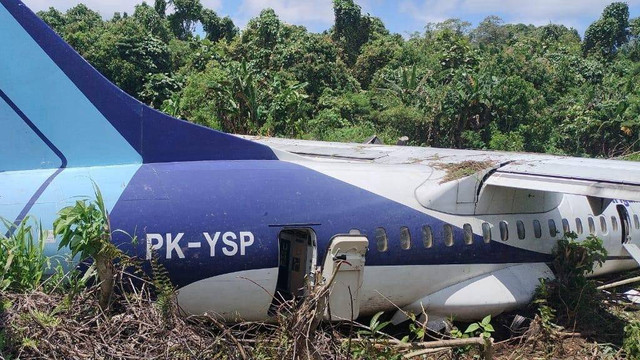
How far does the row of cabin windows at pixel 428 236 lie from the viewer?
393 inches

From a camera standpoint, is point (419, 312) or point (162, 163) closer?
point (162, 163)

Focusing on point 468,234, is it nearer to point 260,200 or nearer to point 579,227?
point 579,227

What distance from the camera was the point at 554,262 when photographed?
11906 millimetres

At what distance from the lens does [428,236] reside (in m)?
10.4

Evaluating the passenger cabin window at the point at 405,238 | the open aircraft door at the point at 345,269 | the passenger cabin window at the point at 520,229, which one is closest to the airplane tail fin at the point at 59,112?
the open aircraft door at the point at 345,269

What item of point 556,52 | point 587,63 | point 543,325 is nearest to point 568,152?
point 587,63

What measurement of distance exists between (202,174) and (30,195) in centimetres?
219

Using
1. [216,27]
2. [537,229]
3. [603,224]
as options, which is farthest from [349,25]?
[537,229]

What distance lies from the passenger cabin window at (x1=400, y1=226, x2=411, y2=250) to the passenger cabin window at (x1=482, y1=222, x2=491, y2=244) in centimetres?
153

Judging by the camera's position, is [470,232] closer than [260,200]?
No

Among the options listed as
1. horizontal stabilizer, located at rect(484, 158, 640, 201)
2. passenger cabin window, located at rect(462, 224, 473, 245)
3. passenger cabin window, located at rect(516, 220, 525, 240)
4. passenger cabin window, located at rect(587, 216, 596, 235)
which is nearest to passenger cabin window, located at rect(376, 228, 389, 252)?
passenger cabin window, located at rect(462, 224, 473, 245)

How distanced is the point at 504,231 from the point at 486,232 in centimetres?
43

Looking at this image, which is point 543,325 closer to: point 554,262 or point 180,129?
point 554,262

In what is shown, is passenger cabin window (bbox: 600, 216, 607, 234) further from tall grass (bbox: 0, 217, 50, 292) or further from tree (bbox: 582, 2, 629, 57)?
tree (bbox: 582, 2, 629, 57)
